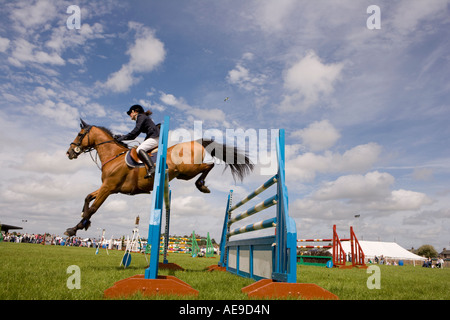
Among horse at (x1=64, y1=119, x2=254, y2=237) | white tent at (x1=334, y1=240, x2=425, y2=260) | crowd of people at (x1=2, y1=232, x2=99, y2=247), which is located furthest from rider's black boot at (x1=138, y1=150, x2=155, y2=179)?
white tent at (x1=334, y1=240, x2=425, y2=260)

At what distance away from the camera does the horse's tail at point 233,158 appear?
6.44 m

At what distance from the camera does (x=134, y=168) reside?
6141 millimetres

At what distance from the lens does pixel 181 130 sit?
6.35 meters

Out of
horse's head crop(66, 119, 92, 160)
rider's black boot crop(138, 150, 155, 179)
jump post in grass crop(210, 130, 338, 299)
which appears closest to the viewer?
jump post in grass crop(210, 130, 338, 299)

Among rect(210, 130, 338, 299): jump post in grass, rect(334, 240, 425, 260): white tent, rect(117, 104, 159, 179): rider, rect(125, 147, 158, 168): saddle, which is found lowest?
rect(334, 240, 425, 260): white tent

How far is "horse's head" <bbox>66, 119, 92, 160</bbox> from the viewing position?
668 cm

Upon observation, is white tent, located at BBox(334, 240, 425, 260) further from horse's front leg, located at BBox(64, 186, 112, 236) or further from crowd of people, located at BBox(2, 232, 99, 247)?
horse's front leg, located at BBox(64, 186, 112, 236)

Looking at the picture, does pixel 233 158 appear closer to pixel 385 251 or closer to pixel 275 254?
pixel 275 254

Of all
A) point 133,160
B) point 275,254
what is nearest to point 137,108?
point 133,160

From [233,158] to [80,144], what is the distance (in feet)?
10.7

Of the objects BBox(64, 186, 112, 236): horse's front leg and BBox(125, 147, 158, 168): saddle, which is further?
BBox(125, 147, 158, 168): saddle

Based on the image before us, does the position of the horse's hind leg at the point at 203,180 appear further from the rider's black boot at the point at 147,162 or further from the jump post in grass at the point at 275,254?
the rider's black boot at the point at 147,162

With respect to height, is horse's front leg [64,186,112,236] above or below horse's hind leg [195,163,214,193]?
below

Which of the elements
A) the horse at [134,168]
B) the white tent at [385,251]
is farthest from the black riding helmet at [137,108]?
the white tent at [385,251]
